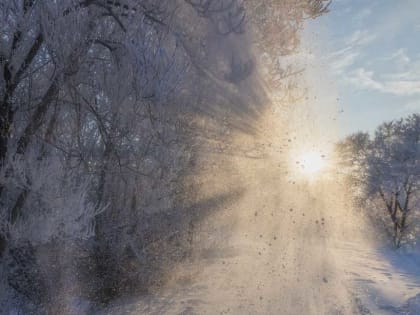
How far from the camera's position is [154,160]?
6.73 metres

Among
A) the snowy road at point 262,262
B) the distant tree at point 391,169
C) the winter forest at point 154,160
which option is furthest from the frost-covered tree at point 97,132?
the distant tree at point 391,169

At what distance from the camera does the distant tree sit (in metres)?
20.5

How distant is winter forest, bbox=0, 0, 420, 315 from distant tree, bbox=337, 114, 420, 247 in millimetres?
11208

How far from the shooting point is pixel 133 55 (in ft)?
13.7

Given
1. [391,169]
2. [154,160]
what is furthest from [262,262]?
[391,169]

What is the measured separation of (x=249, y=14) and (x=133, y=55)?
20.6ft

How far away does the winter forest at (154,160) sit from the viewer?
12.8ft

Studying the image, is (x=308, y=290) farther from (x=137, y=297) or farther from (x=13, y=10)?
(x=13, y=10)

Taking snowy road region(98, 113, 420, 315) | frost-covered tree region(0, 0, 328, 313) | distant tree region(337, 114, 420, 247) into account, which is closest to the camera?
frost-covered tree region(0, 0, 328, 313)

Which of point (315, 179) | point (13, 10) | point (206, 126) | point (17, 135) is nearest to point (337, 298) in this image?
point (206, 126)

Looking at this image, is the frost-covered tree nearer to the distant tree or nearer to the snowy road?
the snowy road

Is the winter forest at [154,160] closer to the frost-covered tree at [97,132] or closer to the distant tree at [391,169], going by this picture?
the frost-covered tree at [97,132]

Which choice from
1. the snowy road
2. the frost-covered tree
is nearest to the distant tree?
the snowy road

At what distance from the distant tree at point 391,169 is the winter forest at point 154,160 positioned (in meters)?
11.2
